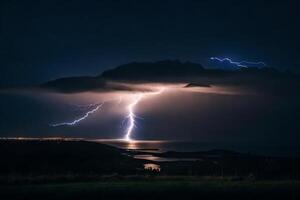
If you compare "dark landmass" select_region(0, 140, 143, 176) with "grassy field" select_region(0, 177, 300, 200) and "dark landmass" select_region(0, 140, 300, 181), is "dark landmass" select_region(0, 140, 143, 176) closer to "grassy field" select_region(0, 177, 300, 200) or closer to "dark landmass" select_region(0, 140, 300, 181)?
"dark landmass" select_region(0, 140, 300, 181)

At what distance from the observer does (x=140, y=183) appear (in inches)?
1276

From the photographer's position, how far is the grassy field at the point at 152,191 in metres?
28.0

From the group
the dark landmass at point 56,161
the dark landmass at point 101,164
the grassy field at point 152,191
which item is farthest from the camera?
the dark landmass at point 56,161

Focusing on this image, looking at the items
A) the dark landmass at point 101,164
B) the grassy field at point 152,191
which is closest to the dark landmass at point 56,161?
the dark landmass at point 101,164

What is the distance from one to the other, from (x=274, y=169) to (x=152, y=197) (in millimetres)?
30450

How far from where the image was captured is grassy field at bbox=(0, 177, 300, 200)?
2803cm

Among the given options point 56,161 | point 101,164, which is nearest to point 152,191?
point 101,164

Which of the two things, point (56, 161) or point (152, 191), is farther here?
point (56, 161)

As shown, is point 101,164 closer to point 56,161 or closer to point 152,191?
point 56,161

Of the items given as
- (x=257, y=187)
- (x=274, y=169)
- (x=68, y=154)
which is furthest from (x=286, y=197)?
(x=68, y=154)

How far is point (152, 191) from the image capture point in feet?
95.2

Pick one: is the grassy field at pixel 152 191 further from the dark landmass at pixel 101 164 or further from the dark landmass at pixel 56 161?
the dark landmass at pixel 56 161

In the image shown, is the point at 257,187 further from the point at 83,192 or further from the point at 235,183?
the point at 83,192

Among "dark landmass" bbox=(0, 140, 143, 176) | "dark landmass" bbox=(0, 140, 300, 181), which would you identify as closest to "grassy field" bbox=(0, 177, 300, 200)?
"dark landmass" bbox=(0, 140, 300, 181)
